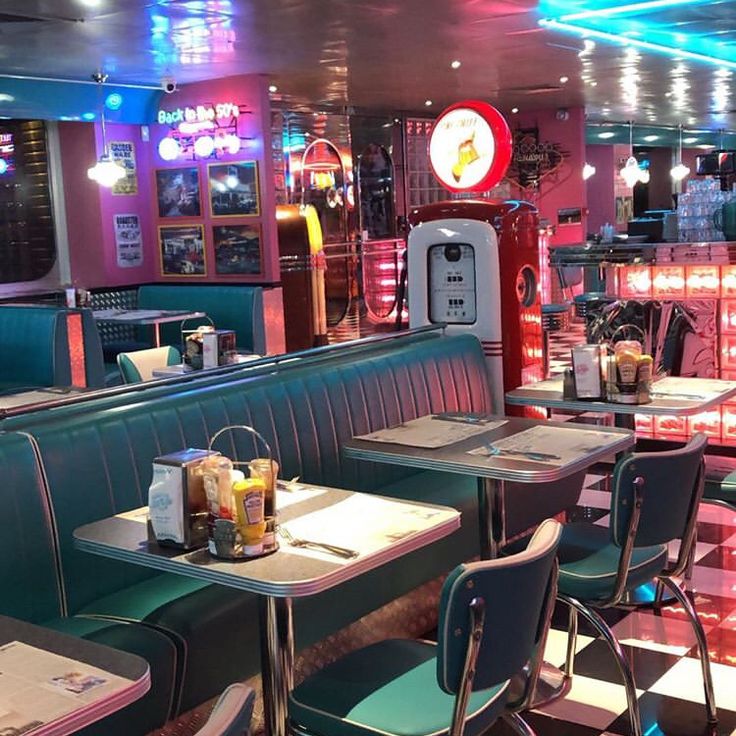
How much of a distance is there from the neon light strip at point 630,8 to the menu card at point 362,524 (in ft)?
19.2

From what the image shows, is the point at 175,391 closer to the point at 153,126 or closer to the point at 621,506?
the point at 621,506

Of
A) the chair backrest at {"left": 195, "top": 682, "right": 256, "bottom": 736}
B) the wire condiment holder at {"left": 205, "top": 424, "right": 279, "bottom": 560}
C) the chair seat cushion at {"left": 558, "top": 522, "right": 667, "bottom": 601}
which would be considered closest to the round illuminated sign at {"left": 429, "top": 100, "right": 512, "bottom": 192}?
the chair seat cushion at {"left": 558, "top": 522, "right": 667, "bottom": 601}

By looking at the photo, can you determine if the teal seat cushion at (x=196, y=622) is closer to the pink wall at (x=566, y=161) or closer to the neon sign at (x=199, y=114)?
the neon sign at (x=199, y=114)

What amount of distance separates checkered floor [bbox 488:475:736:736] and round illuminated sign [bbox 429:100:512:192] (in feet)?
7.68

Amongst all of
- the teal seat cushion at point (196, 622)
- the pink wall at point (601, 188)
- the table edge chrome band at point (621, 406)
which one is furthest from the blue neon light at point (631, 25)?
the pink wall at point (601, 188)

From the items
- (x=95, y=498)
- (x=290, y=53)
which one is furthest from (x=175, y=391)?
(x=290, y=53)

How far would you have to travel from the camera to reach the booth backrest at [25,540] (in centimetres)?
315

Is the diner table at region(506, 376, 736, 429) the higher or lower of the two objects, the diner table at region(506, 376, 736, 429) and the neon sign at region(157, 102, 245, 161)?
the lower

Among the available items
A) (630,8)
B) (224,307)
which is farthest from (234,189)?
(630,8)

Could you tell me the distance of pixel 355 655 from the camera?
9.60 feet

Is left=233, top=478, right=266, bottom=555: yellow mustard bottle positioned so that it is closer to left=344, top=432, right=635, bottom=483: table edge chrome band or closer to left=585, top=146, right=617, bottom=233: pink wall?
left=344, top=432, right=635, bottom=483: table edge chrome band

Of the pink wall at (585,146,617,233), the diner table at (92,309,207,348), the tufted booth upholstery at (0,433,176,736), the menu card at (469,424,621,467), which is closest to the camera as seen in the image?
the tufted booth upholstery at (0,433,176,736)

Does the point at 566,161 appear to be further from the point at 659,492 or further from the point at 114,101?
the point at 659,492

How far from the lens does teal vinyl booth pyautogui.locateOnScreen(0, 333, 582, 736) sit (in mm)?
3238
